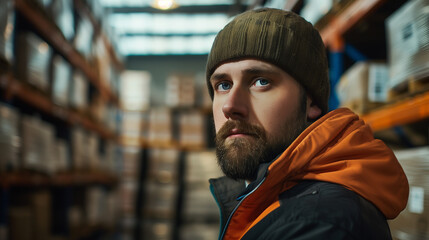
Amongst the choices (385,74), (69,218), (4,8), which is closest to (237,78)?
(385,74)

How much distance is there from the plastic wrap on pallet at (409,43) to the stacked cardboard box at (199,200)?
4918mm

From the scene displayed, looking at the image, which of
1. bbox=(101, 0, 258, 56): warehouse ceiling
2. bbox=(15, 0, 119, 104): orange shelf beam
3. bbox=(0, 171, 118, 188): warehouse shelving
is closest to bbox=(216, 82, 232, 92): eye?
bbox=(0, 171, 118, 188): warehouse shelving

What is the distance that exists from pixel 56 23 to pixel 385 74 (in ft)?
10.1

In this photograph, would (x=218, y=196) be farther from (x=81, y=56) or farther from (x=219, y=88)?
(x=81, y=56)

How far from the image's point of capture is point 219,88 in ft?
5.20

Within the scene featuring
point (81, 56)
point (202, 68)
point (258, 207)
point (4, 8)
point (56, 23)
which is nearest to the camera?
point (258, 207)

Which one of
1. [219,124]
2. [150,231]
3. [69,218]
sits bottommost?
[150,231]

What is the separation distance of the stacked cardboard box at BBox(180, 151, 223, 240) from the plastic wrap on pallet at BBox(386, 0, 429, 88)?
4.92m

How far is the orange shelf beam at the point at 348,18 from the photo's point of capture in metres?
2.39

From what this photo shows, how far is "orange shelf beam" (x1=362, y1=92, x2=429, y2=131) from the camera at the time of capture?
1.80 meters

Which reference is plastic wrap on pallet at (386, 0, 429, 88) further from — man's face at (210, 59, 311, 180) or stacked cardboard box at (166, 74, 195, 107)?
stacked cardboard box at (166, 74, 195, 107)

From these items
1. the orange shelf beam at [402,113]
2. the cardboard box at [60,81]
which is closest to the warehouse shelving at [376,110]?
the orange shelf beam at [402,113]

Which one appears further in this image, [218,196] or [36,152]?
[36,152]

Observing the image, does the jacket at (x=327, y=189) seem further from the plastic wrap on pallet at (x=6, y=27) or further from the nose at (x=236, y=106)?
the plastic wrap on pallet at (x=6, y=27)
